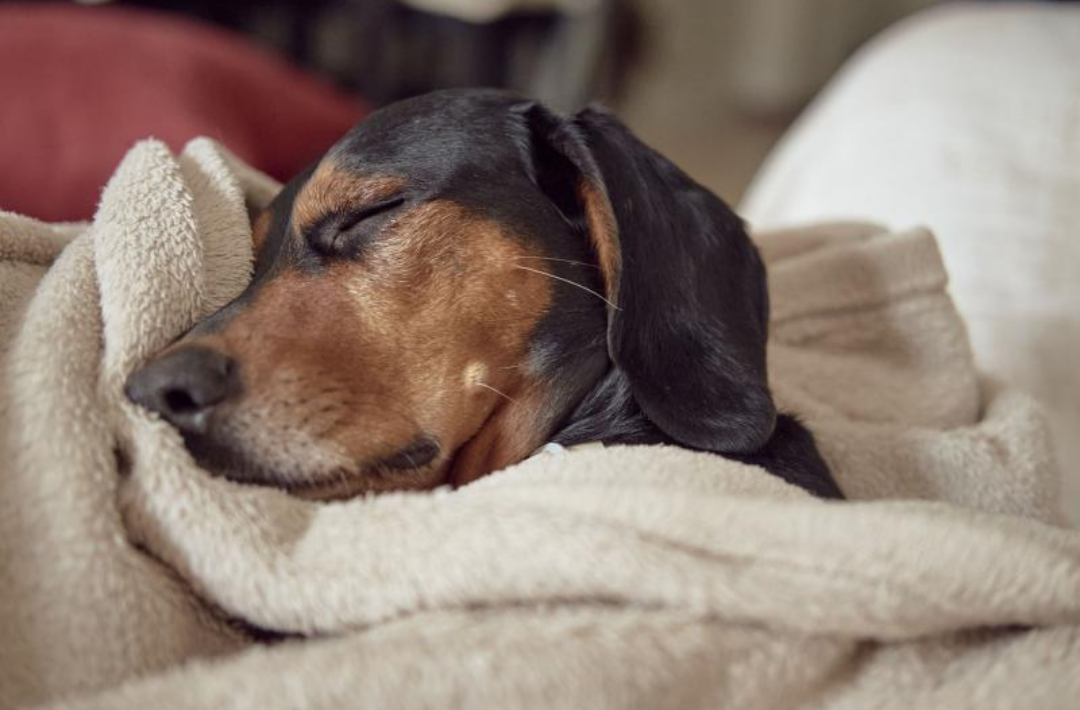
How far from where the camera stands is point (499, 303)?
3.54 ft

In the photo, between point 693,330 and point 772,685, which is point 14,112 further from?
point 772,685

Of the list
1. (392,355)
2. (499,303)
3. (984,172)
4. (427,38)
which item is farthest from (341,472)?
(427,38)

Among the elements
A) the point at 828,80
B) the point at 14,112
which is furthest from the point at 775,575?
the point at 828,80

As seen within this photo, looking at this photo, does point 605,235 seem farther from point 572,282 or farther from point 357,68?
point 357,68

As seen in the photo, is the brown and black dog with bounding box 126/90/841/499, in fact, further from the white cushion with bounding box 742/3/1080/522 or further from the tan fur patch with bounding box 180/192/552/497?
the white cushion with bounding box 742/3/1080/522

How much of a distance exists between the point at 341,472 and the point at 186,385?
0.17 meters

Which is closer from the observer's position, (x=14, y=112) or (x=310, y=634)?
(x=310, y=634)

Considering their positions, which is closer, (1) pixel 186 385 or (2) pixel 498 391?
(1) pixel 186 385

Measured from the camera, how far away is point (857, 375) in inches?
55.3

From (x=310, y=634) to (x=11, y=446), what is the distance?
28 centimetres

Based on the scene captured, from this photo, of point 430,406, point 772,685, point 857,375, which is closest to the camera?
point 772,685

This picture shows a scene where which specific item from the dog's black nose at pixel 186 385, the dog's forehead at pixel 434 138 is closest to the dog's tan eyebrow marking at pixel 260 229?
the dog's forehead at pixel 434 138

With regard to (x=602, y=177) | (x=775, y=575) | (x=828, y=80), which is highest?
(x=602, y=177)

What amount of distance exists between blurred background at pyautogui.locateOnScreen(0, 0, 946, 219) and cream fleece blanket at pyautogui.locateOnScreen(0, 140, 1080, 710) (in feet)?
1.94
